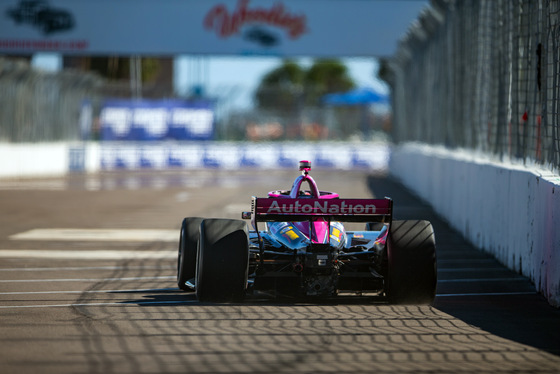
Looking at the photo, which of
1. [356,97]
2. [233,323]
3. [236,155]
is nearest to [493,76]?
[233,323]

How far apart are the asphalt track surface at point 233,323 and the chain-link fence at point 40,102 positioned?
58.7 feet

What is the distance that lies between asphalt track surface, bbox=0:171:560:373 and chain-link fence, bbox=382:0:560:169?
5.27ft

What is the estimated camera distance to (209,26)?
111ft

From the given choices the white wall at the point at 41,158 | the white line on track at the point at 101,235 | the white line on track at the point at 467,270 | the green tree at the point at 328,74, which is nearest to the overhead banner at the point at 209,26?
the white wall at the point at 41,158

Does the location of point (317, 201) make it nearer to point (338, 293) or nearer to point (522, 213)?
point (338, 293)

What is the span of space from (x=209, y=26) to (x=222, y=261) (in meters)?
25.2

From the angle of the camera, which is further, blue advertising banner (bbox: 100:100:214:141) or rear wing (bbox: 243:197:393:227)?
blue advertising banner (bbox: 100:100:214:141)

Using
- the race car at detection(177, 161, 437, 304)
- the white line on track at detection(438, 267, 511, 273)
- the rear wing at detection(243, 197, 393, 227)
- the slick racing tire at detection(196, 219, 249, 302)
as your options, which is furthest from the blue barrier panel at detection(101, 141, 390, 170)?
the slick racing tire at detection(196, 219, 249, 302)

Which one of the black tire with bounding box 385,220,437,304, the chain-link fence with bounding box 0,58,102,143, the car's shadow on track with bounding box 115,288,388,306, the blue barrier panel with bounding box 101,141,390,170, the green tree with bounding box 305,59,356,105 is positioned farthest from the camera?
the green tree with bounding box 305,59,356,105

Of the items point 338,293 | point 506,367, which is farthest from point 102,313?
point 506,367

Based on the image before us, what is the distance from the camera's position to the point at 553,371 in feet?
22.0

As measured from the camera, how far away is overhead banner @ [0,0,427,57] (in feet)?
110

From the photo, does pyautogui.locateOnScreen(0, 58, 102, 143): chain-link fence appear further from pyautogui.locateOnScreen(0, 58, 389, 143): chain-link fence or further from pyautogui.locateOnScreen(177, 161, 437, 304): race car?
pyautogui.locateOnScreen(177, 161, 437, 304): race car

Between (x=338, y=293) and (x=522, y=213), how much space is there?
9.20 ft
